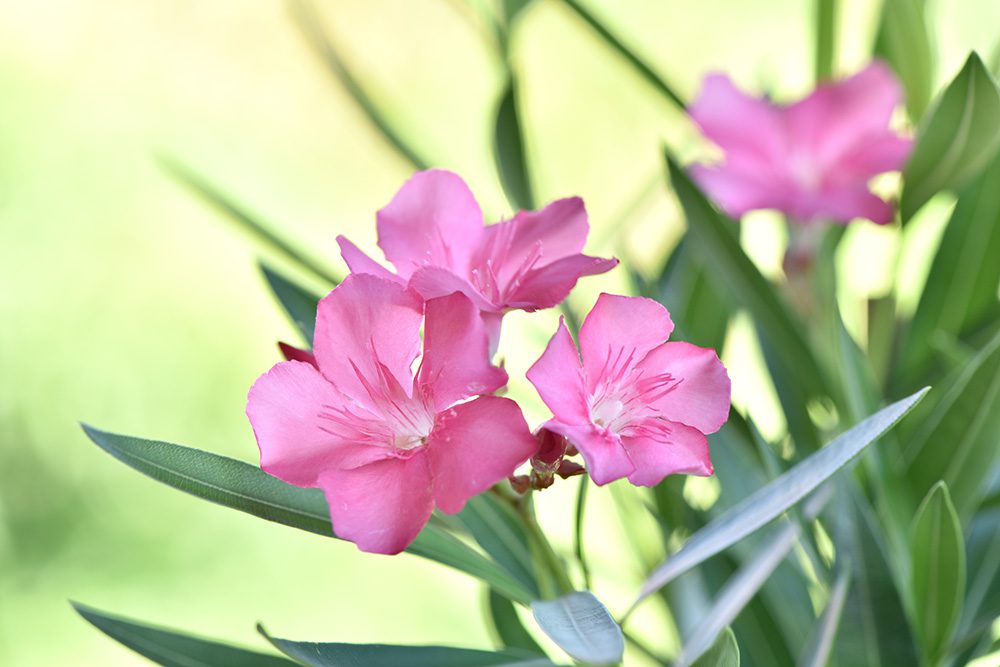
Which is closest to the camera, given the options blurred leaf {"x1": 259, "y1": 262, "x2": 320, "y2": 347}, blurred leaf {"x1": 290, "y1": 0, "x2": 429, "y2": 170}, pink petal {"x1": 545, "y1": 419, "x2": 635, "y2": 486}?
pink petal {"x1": 545, "y1": 419, "x2": 635, "y2": 486}

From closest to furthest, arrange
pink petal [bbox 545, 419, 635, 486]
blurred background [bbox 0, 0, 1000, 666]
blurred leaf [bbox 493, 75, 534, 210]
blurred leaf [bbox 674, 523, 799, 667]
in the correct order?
pink petal [bbox 545, 419, 635, 486] → blurred leaf [bbox 674, 523, 799, 667] → blurred leaf [bbox 493, 75, 534, 210] → blurred background [bbox 0, 0, 1000, 666]

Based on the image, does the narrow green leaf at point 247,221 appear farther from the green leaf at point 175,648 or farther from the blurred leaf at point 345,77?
the green leaf at point 175,648

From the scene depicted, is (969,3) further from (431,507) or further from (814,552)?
(431,507)

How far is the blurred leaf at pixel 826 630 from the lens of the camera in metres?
0.55

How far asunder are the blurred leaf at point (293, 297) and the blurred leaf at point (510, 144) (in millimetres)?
160

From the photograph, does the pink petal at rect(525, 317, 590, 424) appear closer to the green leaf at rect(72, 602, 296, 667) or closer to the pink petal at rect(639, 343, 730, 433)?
the pink petal at rect(639, 343, 730, 433)

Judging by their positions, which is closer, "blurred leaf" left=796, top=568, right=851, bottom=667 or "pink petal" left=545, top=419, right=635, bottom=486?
"pink petal" left=545, top=419, right=635, bottom=486

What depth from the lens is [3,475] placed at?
83.6 inches

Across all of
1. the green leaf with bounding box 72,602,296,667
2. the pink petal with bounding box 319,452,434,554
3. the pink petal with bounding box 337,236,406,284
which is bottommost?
the green leaf with bounding box 72,602,296,667

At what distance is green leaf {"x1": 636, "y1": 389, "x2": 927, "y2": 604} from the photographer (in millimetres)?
406

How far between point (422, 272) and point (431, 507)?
0.27 feet

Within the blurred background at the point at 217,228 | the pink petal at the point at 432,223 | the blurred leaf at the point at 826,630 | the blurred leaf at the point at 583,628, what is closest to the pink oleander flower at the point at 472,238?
the pink petal at the point at 432,223

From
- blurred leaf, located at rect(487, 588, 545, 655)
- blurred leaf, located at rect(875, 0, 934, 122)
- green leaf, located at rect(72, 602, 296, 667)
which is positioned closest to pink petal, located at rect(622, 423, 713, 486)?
green leaf, located at rect(72, 602, 296, 667)

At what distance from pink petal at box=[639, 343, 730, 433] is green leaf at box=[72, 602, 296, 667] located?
227 millimetres
